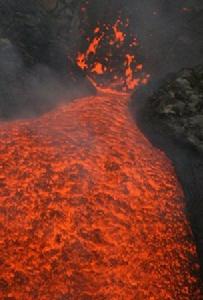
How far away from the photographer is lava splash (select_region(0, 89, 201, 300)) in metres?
2.04

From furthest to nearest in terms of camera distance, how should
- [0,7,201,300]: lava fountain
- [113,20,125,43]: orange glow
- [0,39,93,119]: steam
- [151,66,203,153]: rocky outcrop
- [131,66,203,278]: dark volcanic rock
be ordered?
[113,20,125,43]: orange glow
[0,39,93,119]: steam
[151,66,203,153]: rocky outcrop
[131,66,203,278]: dark volcanic rock
[0,7,201,300]: lava fountain

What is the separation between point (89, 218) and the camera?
7.80ft

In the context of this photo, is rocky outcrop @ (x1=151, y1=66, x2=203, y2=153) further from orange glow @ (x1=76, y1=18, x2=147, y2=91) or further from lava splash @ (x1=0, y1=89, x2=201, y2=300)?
orange glow @ (x1=76, y1=18, x2=147, y2=91)

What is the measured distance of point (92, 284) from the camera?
2.02 metres

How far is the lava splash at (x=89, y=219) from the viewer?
2.04 meters

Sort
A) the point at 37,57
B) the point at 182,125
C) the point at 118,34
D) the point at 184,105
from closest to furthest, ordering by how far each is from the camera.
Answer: the point at 182,125, the point at 184,105, the point at 37,57, the point at 118,34

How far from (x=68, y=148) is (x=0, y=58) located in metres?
1.85

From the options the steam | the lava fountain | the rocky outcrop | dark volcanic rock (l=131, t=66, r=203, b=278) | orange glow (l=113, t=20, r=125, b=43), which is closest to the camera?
the lava fountain

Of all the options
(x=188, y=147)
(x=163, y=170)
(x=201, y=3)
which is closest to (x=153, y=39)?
(x=201, y=3)

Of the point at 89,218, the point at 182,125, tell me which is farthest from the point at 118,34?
the point at 89,218

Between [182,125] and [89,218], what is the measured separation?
1795 millimetres

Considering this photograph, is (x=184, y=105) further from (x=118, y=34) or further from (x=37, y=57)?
(x=37, y=57)

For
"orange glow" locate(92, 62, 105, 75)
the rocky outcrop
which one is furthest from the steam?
the rocky outcrop

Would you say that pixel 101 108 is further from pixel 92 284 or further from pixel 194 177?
pixel 92 284
